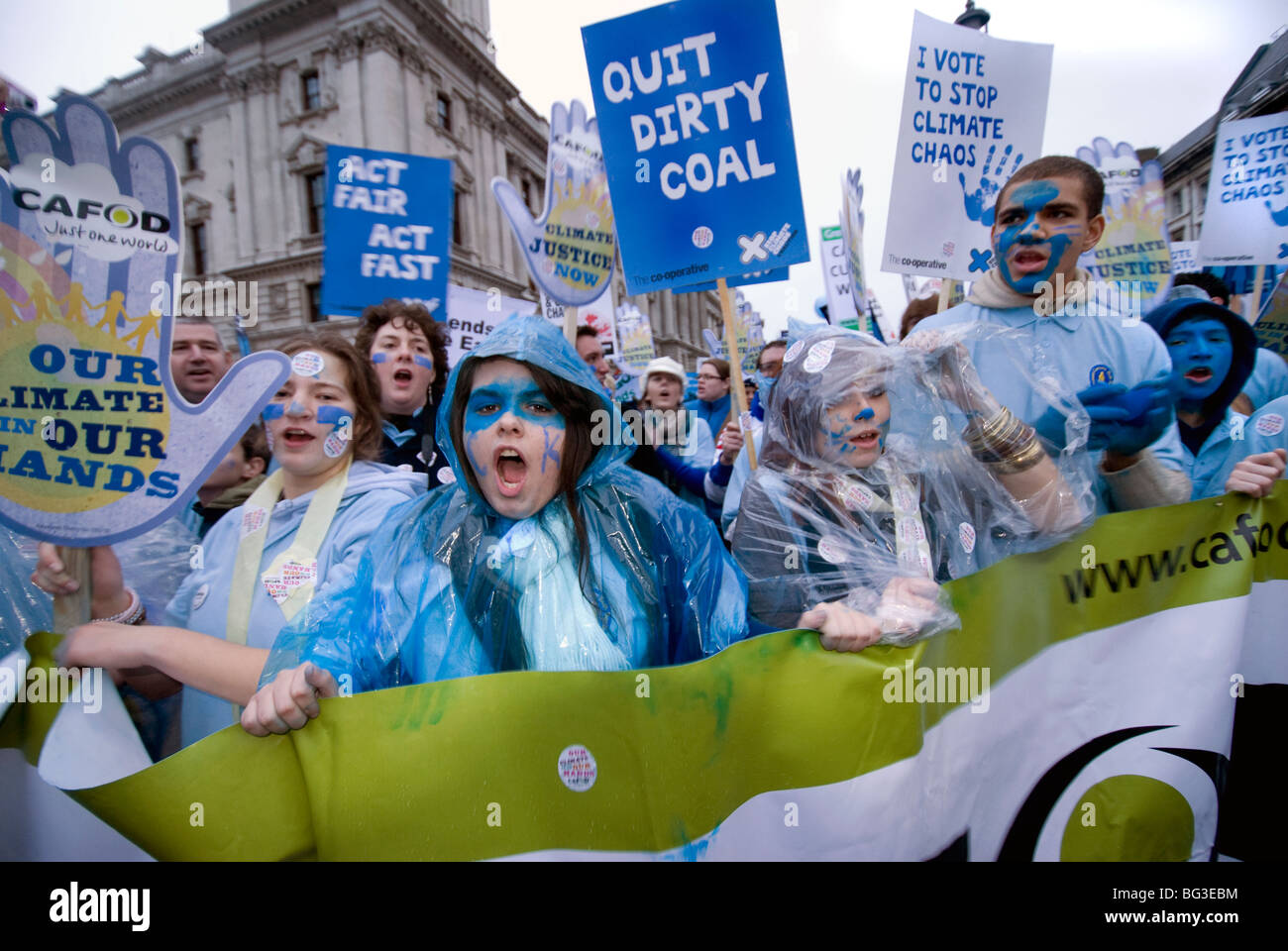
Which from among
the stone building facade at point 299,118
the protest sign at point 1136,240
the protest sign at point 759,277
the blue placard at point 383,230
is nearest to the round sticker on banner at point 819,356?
the protest sign at point 759,277

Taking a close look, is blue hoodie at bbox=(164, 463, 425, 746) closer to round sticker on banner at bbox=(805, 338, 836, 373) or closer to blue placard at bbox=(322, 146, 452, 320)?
round sticker on banner at bbox=(805, 338, 836, 373)

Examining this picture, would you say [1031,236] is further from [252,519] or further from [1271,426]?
[252,519]

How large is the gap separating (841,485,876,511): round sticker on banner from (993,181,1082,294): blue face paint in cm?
108

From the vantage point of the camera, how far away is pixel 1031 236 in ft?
7.18

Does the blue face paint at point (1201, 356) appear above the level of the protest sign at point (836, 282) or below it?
below

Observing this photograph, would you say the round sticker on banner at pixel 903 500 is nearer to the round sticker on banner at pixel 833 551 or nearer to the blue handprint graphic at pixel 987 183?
the round sticker on banner at pixel 833 551

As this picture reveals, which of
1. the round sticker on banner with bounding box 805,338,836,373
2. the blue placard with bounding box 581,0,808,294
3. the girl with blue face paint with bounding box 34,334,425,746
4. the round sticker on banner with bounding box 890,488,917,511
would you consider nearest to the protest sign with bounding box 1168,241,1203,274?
the blue placard with bounding box 581,0,808,294

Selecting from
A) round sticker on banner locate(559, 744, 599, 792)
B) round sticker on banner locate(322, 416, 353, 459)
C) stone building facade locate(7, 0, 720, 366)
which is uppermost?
stone building facade locate(7, 0, 720, 366)

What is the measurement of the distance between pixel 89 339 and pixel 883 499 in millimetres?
2012

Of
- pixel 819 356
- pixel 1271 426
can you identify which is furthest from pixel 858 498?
pixel 1271 426

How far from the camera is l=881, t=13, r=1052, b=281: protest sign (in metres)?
3.10

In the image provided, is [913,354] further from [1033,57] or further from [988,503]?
[1033,57]

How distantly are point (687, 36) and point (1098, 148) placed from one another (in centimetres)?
416

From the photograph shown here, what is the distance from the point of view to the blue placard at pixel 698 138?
2465 millimetres
